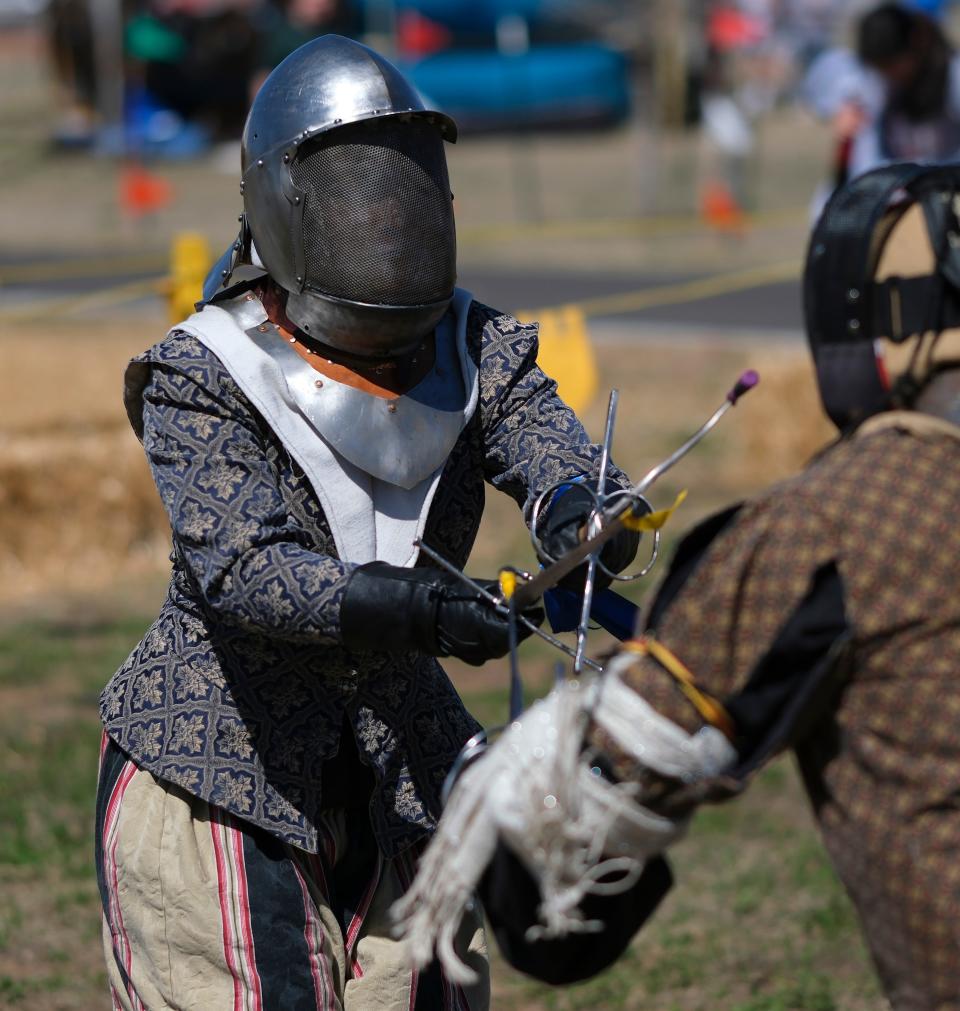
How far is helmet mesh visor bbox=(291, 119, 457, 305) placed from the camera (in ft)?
A: 8.76

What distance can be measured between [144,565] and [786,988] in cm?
385

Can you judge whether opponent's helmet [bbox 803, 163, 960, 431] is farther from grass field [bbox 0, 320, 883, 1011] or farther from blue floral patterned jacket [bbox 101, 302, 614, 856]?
grass field [bbox 0, 320, 883, 1011]

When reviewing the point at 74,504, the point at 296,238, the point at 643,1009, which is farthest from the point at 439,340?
the point at 74,504

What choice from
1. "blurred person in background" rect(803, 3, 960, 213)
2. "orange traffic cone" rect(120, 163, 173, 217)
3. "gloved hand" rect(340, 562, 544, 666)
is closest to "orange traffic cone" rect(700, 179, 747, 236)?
A: "orange traffic cone" rect(120, 163, 173, 217)

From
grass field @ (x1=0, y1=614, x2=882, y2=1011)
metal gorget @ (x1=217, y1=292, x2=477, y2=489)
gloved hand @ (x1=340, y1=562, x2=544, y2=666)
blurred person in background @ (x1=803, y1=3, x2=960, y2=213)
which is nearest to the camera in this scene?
gloved hand @ (x1=340, y1=562, x2=544, y2=666)

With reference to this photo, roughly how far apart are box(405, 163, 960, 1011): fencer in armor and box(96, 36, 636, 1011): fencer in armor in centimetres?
65

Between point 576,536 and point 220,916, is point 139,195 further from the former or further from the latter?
point 576,536

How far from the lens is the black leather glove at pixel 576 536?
2.53 metres

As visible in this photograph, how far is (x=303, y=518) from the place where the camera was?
2658 millimetres

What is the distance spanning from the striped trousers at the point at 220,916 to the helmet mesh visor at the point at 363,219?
79 cm

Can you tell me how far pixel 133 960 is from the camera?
2742 millimetres

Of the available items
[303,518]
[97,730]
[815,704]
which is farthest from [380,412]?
Answer: [97,730]

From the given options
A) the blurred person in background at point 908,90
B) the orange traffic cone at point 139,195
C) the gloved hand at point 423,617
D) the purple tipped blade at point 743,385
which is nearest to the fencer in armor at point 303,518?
the gloved hand at point 423,617

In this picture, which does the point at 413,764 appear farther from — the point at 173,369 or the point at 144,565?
the point at 144,565
